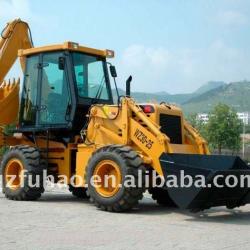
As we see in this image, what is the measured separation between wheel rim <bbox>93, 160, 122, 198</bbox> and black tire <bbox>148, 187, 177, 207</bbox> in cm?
152

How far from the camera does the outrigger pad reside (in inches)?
344

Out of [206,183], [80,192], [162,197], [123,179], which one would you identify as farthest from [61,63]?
[206,183]

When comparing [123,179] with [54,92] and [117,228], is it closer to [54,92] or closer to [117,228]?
[117,228]

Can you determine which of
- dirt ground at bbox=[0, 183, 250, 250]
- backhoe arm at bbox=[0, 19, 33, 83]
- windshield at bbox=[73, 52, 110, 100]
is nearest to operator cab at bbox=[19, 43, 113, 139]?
windshield at bbox=[73, 52, 110, 100]

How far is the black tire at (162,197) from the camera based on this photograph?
37.2 ft

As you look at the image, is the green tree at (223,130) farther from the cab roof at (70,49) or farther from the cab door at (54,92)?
the cab door at (54,92)

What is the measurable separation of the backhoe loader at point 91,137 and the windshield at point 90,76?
2 cm

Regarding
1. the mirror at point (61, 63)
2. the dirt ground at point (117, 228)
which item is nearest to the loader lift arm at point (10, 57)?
the mirror at point (61, 63)

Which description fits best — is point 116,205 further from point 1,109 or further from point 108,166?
point 1,109

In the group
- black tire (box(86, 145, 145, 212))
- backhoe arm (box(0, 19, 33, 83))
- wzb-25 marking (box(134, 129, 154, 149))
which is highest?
backhoe arm (box(0, 19, 33, 83))

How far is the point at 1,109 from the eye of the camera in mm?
13062

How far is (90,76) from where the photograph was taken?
40.0ft

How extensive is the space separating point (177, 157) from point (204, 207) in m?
1.06

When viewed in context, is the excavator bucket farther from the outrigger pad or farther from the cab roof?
the outrigger pad
